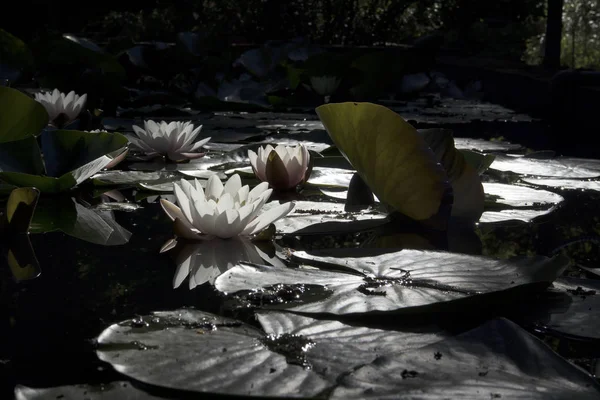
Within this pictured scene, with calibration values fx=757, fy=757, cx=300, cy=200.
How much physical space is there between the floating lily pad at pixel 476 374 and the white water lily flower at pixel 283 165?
104cm

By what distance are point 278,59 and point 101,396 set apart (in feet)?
15.0

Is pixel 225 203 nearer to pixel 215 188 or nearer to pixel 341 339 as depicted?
pixel 215 188

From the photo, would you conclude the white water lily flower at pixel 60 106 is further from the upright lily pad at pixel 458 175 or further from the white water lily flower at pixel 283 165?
the upright lily pad at pixel 458 175

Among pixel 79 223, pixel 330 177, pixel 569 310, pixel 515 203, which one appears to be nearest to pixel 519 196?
pixel 515 203

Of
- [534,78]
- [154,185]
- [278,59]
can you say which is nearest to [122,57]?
[278,59]

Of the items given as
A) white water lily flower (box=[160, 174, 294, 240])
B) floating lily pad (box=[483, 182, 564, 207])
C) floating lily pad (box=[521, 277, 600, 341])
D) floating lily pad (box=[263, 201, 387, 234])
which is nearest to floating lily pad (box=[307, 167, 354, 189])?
floating lily pad (box=[263, 201, 387, 234])

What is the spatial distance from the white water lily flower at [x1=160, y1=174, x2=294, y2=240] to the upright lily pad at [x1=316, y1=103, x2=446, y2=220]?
215mm

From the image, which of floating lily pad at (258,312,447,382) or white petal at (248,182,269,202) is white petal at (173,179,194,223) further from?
floating lily pad at (258,312,447,382)

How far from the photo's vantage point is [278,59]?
17.0 feet

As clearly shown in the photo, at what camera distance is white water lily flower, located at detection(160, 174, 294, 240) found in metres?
1.34

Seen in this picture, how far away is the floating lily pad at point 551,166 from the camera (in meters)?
2.28

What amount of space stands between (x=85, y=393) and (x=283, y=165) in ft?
3.89

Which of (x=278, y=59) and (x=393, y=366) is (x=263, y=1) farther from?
(x=393, y=366)

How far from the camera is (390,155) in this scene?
4.84 feet
